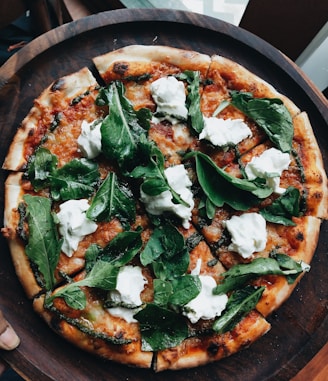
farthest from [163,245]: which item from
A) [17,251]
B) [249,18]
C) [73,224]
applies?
[249,18]

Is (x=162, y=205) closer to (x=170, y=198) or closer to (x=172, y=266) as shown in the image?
(x=170, y=198)

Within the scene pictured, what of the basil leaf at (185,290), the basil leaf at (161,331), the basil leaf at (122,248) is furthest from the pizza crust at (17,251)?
the basil leaf at (185,290)

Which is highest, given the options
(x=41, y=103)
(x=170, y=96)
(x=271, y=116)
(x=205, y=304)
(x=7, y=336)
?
(x=271, y=116)

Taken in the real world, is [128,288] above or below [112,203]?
below

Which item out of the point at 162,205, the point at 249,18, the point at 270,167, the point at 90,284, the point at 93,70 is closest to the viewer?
the point at 90,284

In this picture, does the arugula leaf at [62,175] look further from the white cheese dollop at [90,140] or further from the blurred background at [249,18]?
the blurred background at [249,18]

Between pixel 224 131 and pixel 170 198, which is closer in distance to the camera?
pixel 170 198

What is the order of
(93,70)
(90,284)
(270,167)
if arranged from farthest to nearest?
(93,70) < (270,167) < (90,284)
